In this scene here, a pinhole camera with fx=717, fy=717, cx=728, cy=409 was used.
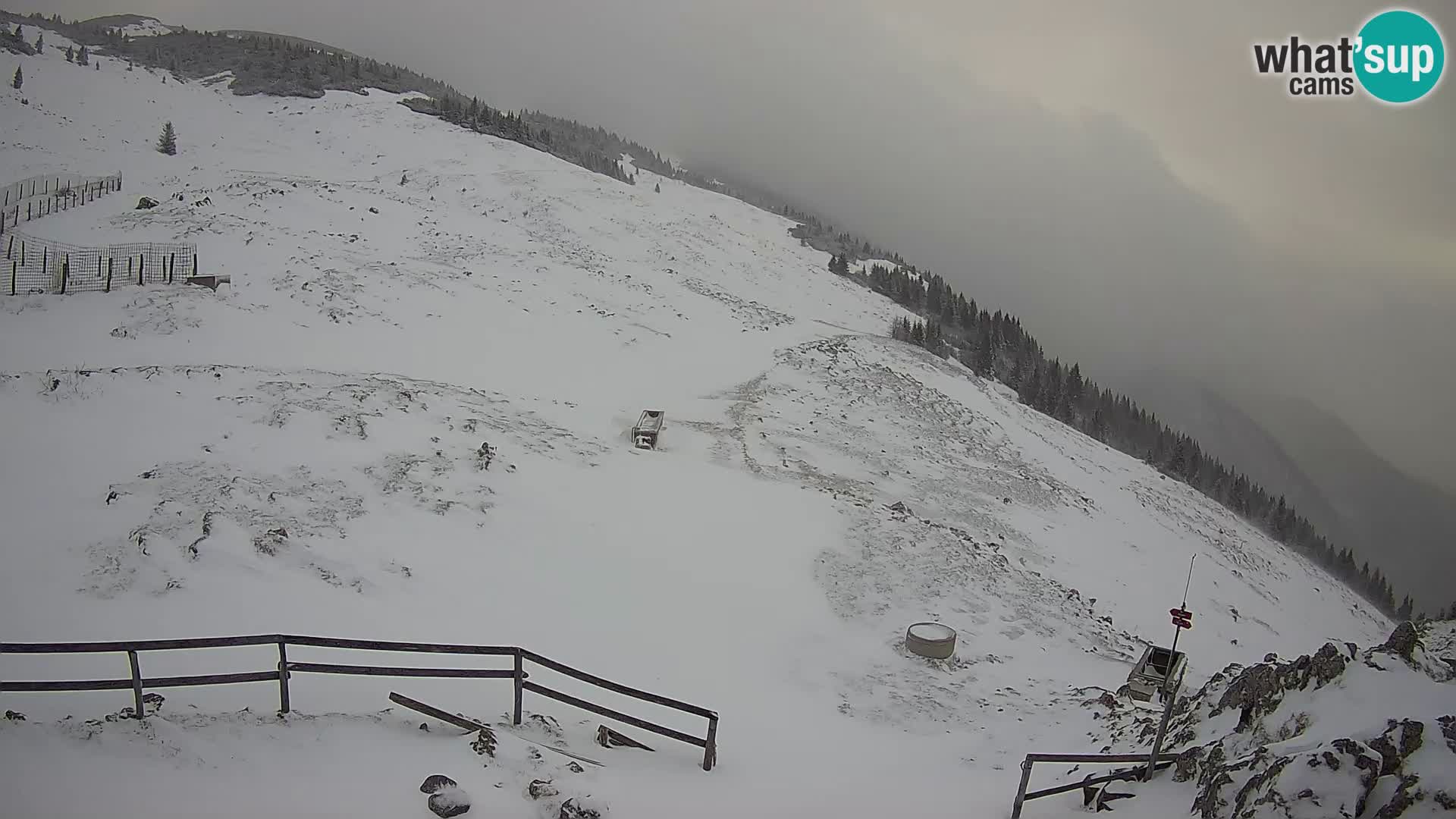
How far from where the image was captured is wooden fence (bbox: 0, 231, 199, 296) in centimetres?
2411

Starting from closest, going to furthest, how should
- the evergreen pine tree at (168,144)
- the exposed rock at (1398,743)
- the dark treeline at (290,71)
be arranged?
the exposed rock at (1398,743) → the evergreen pine tree at (168,144) → the dark treeline at (290,71)

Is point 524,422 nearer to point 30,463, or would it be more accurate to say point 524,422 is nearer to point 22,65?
point 30,463

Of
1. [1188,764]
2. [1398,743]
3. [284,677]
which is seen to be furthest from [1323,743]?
[284,677]

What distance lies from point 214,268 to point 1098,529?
37471 mm

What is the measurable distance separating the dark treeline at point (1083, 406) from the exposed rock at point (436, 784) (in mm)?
52560

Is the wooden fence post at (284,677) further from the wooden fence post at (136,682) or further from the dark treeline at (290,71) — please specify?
the dark treeline at (290,71)

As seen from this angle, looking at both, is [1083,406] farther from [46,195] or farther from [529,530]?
[46,195]

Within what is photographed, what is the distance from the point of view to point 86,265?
2681cm

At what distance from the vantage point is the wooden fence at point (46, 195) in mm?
32125

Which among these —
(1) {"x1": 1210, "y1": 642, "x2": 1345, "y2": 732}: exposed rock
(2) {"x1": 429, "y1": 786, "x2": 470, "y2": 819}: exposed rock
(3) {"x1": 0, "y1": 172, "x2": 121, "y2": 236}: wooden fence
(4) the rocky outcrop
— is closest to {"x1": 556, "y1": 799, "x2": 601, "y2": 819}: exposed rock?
(2) {"x1": 429, "y1": 786, "x2": 470, "y2": 819}: exposed rock

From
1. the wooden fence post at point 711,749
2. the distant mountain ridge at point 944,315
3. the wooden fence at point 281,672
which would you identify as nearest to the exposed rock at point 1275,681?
the wooden fence post at point 711,749

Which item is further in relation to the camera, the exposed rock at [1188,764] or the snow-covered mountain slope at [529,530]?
the snow-covered mountain slope at [529,530]

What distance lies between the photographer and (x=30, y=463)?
13.3m

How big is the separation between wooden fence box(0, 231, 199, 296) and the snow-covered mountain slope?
42.4 inches
